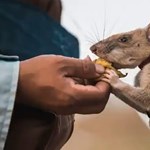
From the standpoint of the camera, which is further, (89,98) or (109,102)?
(109,102)

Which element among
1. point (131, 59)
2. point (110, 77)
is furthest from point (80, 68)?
point (131, 59)

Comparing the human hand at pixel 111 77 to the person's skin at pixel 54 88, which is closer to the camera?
the person's skin at pixel 54 88

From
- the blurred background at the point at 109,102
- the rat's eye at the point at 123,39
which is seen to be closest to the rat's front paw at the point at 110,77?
the rat's eye at the point at 123,39

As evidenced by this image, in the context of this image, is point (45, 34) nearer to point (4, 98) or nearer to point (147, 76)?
point (147, 76)

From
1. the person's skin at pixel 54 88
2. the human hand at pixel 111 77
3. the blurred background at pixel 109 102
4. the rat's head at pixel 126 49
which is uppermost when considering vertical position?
the person's skin at pixel 54 88

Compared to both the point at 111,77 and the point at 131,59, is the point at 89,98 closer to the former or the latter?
the point at 111,77

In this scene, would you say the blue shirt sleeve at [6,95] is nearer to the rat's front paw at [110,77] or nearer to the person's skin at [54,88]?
the person's skin at [54,88]

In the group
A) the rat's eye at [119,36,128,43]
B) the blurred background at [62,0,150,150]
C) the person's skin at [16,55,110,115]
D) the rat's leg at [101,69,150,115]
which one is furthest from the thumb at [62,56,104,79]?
the blurred background at [62,0,150,150]
